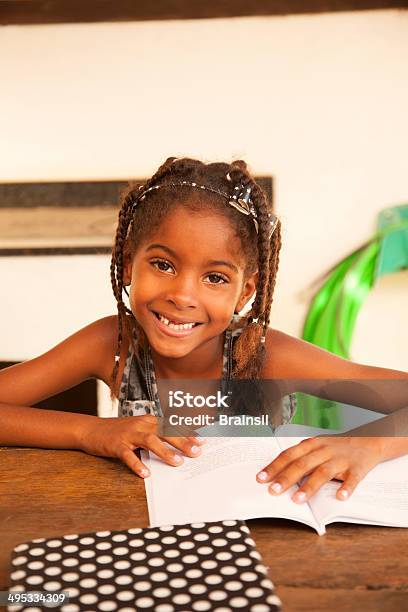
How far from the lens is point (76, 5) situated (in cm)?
291

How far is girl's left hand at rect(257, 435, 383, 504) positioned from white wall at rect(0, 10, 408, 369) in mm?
2195

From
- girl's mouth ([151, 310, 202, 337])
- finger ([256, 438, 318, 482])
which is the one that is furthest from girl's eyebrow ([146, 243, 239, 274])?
finger ([256, 438, 318, 482])

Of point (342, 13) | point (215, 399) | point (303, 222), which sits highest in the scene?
point (342, 13)

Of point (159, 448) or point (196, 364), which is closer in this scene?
point (159, 448)

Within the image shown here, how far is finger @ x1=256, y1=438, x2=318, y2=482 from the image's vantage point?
0.83 metres

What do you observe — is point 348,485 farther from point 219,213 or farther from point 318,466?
point 219,213

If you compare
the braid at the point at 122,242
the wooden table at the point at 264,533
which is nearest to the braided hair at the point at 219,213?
the braid at the point at 122,242

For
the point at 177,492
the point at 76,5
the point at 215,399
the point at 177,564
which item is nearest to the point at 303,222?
the point at 76,5

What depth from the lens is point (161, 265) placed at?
1193mm

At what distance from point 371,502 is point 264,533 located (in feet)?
0.47

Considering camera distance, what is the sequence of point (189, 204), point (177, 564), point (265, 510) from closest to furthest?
point (177, 564) → point (265, 510) → point (189, 204)

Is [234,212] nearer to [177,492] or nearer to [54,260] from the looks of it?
[177,492]

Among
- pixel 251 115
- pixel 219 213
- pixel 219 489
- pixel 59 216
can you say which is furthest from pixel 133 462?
pixel 251 115

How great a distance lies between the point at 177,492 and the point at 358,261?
2273mm
